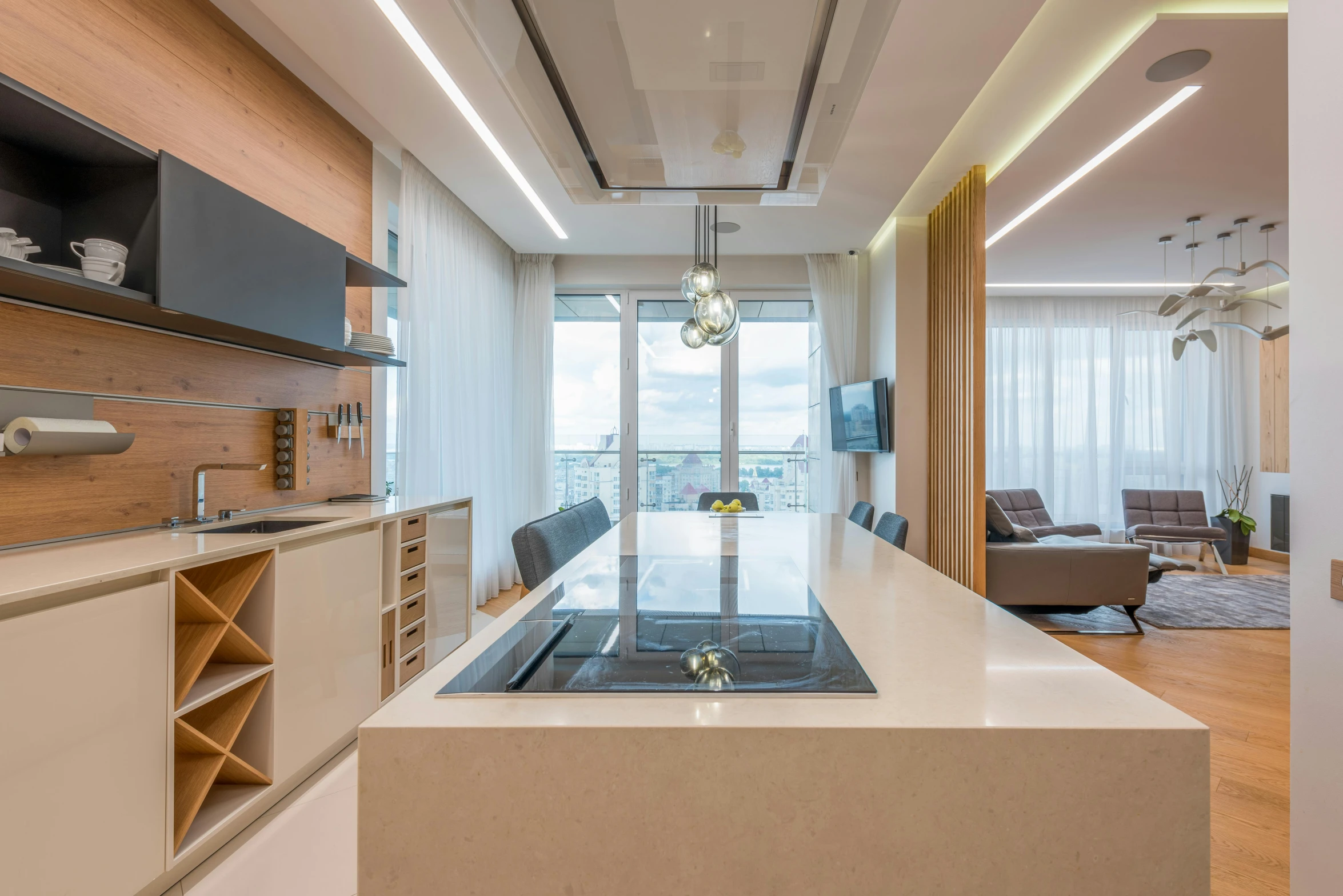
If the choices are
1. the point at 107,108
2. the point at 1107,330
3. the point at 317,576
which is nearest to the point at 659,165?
the point at 317,576

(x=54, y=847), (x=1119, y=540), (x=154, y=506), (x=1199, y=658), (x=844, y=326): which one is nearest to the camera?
(x=54, y=847)

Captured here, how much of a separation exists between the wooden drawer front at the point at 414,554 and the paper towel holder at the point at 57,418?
108 cm

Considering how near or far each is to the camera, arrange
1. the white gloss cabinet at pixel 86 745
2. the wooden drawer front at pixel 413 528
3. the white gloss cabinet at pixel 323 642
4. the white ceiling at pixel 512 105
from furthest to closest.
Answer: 1. the wooden drawer front at pixel 413 528
2. the white ceiling at pixel 512 105
3. the white gloss cabinet at pixel 323 642
4. the white gloss cabinet at pixel 86 745

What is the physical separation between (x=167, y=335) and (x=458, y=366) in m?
2.11

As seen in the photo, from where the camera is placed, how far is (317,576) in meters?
2.07

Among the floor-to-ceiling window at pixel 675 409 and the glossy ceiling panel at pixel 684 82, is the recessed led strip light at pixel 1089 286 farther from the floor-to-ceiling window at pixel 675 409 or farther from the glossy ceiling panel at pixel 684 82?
the glossy ceiling panel at pixel 684 82

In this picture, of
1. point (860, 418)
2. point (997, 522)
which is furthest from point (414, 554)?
point (997, 522)

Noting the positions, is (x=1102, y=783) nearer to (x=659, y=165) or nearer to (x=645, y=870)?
(x=645, y=870)

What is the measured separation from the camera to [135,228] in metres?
1.79

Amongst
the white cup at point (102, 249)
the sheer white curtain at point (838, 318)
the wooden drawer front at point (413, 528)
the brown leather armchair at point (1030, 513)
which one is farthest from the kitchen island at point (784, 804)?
the brown leather armchair at point (1030, 513)

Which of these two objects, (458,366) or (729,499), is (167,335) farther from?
(729,499)

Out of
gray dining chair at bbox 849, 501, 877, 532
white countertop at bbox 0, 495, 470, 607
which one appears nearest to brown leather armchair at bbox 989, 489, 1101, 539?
gray dining chair at bbox 849, 501, 877, 532

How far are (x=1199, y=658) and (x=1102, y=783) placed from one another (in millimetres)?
3753

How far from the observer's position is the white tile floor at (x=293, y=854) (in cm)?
160
